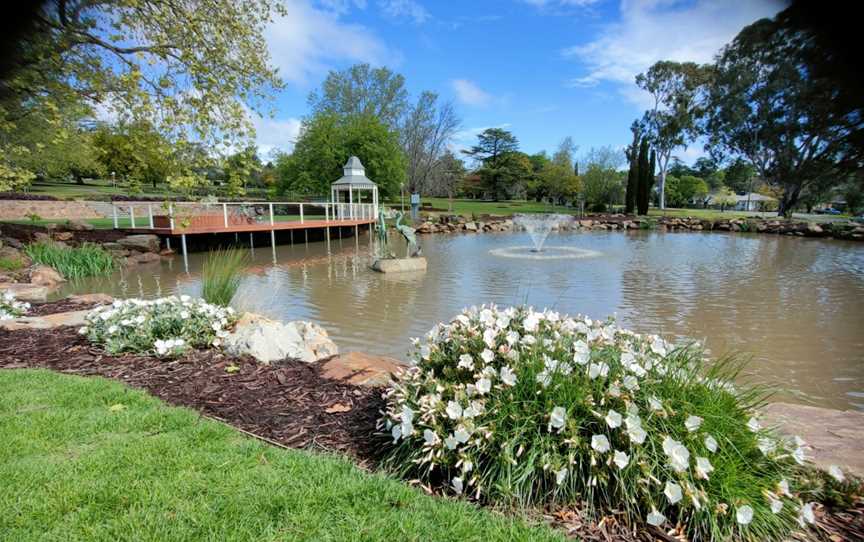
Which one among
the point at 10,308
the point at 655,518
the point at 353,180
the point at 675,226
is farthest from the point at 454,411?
the point at 675,226

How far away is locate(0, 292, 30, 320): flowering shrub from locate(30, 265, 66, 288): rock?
425 cm

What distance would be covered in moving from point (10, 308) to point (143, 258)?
8725 mm

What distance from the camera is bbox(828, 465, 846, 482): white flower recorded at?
1.98 metres

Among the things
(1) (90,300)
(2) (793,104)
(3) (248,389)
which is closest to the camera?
(2) (793,104)

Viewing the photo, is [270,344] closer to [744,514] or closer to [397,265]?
[744,514]

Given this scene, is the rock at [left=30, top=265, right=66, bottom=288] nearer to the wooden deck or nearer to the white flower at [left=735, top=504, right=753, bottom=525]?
the wooden deck

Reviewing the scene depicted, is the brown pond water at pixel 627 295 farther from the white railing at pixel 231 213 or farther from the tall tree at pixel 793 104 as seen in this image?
the tall tree at pixel 793 104

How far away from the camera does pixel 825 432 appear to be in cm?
264

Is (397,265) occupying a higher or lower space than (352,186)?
lower

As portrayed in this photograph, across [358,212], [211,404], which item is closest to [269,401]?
[211,404]

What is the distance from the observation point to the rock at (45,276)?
30.7 ft

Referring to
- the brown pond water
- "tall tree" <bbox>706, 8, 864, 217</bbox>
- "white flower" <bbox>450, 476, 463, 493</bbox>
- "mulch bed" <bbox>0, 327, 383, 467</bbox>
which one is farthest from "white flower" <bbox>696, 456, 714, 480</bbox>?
the brown pond water

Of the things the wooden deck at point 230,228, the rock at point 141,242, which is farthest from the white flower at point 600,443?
the rock at point 141,242

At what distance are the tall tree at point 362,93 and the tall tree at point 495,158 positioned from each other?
20.5m
